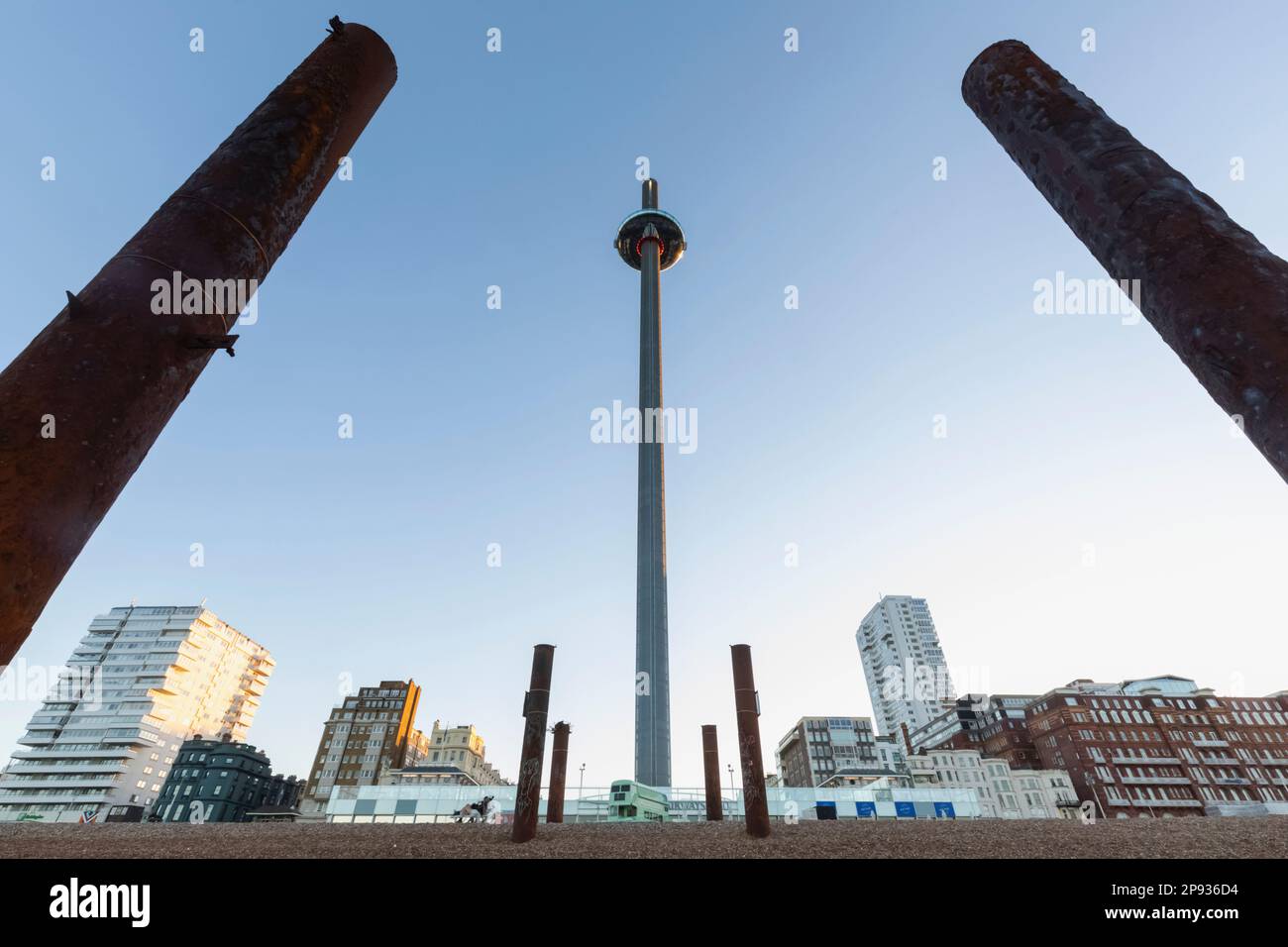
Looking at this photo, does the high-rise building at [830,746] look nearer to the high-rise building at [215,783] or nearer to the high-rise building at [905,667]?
the high-rise building at [905,667]

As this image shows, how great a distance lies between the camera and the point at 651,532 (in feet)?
151

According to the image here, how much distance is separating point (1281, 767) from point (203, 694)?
147604 millimetres

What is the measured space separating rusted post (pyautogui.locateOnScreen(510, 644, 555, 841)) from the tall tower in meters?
27.4

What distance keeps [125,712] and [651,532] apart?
9481cm

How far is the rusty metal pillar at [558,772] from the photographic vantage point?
679 inches

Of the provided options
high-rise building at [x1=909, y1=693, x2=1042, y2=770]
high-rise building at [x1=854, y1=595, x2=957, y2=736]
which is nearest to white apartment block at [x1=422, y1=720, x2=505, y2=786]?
high-rise building at [x1=909, y1=693, x2=1042, y2=770]

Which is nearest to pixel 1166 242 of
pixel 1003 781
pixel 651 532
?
pixel 651 532

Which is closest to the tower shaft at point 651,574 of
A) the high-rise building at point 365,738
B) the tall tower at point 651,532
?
the tall tower at point 651,532

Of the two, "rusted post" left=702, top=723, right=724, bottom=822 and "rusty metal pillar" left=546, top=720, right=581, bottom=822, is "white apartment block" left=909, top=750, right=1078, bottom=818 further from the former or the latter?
"rusty metal pillar" left=546, top=720, right=581, bottom=822

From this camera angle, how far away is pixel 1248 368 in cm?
175

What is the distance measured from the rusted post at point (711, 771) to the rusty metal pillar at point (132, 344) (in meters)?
18.2

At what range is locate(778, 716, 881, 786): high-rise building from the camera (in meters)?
93.1

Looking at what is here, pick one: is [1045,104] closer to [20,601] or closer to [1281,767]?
[20,601]
